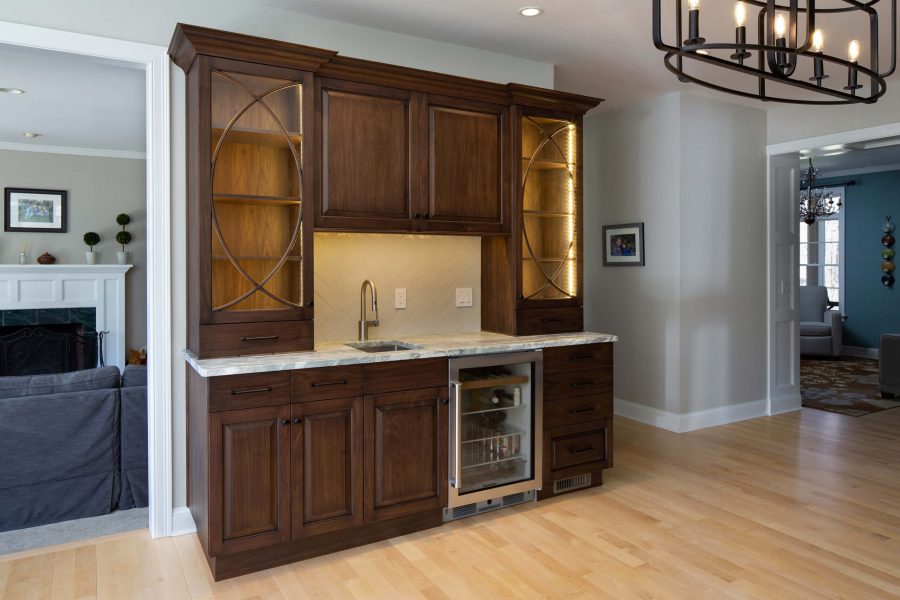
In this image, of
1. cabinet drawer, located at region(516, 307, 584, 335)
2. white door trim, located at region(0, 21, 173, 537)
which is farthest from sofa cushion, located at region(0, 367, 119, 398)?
cabinet drawer, located at region(516, 307, 584, 335)

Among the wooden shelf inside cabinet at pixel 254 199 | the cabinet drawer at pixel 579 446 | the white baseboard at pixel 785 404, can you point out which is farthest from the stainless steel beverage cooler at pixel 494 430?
the white baseboard at pixel 785 404

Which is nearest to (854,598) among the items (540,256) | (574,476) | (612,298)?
(574,476)

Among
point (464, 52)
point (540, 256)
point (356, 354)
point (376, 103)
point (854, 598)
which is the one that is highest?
point (464, 52)

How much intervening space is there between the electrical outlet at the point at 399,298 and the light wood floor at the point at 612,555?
1255 mm

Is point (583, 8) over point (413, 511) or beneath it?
over

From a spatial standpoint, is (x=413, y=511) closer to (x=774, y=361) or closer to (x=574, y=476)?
(x=574, y=476)

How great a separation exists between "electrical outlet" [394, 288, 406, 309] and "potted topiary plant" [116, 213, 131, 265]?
178 inches

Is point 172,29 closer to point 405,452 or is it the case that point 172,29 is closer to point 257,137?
point 257,137

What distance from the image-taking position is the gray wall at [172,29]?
2.85 m

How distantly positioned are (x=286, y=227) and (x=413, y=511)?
58.8 inches

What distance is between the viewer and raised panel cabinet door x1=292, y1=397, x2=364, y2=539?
279 centimetres

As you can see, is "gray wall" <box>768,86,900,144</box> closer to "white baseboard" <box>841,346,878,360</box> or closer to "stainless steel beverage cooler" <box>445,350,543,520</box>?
"stainless steel beverage cooler" <box>445,350,543,520</box>

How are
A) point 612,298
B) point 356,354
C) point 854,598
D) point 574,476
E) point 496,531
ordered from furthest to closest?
point 612,298, point 574,476, point 496,531, point 356,354, point 854,598

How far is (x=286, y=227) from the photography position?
306 cm
